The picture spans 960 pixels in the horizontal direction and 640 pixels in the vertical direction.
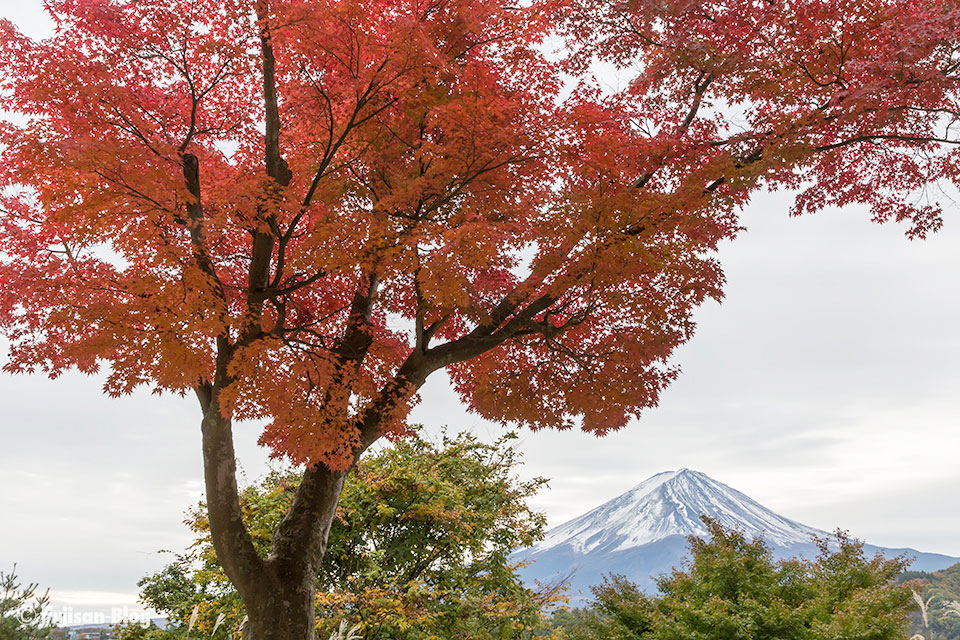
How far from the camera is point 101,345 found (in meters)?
5.03

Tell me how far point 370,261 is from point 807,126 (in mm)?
3699

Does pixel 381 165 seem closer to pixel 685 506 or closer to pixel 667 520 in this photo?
pixel 685 506

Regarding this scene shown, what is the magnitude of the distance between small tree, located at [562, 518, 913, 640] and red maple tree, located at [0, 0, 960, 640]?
12.3 feet

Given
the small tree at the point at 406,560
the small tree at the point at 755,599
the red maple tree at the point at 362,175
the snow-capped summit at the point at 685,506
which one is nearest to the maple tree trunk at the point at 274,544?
the red maple tree at the point at 362,175

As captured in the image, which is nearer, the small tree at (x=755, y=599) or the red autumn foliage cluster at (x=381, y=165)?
the red autumn foliage cluster at (x=381, y=165)

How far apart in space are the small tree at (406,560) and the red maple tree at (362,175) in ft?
8.35

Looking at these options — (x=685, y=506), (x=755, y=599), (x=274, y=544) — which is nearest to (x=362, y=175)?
(x=274, y=544)

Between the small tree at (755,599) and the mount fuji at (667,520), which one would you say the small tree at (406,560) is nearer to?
the small tree at (755,599)

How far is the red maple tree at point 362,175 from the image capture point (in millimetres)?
5074

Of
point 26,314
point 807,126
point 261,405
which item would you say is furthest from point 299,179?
point 807,126

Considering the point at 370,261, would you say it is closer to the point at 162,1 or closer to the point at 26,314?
the point at 162,1

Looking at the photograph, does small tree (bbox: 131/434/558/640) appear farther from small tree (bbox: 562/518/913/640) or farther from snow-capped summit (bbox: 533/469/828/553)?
snow-capped summit (bbox: 533/469/828/553)
